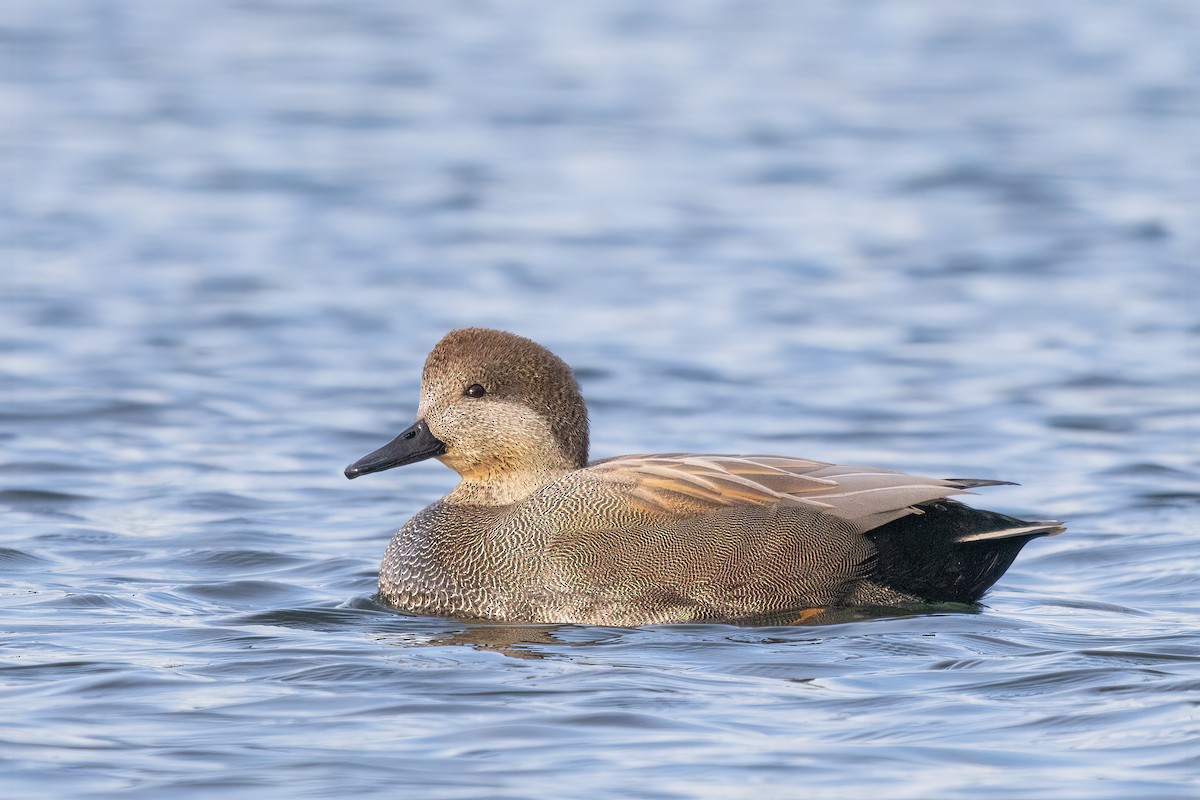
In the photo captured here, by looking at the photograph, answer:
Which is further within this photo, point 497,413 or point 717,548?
point 497,413

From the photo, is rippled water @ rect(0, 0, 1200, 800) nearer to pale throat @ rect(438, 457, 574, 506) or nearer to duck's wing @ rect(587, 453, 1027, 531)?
duck's wing @ rect(587, 453, 1027, 531)

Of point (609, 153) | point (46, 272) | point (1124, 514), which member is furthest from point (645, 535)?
point (609, 153)

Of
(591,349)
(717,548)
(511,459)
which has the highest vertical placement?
(511,459)

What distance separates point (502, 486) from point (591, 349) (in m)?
5.47

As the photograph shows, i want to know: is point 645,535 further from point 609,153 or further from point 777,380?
point 609,153

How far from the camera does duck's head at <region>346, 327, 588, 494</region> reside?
837 cm

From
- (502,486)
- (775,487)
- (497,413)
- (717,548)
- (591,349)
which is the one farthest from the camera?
(591,349)

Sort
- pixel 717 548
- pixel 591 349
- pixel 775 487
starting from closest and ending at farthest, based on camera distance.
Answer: pixel 717 548 → pixel 775 487 → pixel 591 349

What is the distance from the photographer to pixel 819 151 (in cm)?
2016

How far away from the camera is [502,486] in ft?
27.8

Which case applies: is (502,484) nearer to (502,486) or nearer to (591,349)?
(502,486)

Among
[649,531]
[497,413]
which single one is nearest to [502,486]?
[497,413]

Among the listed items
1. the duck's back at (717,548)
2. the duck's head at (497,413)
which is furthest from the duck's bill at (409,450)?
the duck's back at (717,548)

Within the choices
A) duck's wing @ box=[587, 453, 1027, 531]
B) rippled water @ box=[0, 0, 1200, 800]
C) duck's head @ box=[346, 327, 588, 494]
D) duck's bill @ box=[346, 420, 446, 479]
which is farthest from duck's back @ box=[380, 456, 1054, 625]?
duck's bill @ box=[346, 420, 446, 479]
